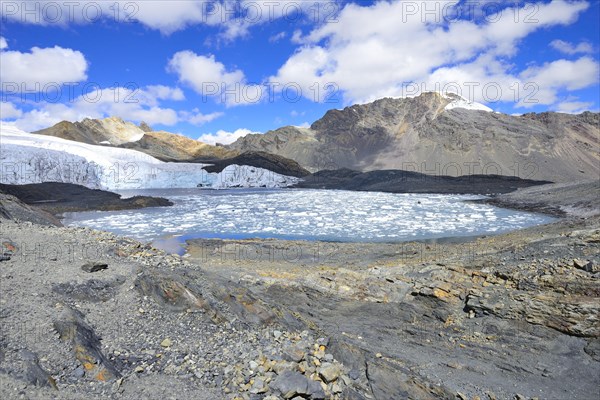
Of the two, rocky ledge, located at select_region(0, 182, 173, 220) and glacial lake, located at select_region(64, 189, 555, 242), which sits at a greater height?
rocky ledge, located at select_region(0, 182, 173, 220)

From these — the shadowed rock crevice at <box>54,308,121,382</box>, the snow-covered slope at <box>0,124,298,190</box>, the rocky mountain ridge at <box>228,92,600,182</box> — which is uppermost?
the rocky mountain ridge at <box>228,92,600,182</box>

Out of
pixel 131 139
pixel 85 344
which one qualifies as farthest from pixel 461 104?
pixel 85 344

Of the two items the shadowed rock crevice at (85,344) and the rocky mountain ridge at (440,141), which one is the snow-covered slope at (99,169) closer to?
the rocky mountain ridge at (440,141)

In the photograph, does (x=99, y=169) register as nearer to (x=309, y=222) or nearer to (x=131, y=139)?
(x=309, y=222)

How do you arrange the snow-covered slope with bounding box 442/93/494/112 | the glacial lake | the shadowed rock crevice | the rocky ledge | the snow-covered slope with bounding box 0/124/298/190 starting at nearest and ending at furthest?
the shadowed rock crevice → the glacial lake → the rocky ledge → the snow-covered slope with bounding box 0/124/298/190 → the snow-covered slope with bounding box 442/93/494/112

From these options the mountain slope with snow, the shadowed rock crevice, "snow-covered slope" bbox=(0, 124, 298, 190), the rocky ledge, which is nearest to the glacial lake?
the rocky ledge

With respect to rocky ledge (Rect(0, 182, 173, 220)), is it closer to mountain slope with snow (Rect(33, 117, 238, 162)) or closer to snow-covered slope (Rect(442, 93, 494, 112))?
mountain slope with snow (Rect(33, 117, 238, 162))

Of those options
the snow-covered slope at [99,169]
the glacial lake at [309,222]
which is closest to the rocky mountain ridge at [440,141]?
the snow-covered slope at [99,169]

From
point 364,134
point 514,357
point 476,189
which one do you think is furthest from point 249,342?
point 364,134
